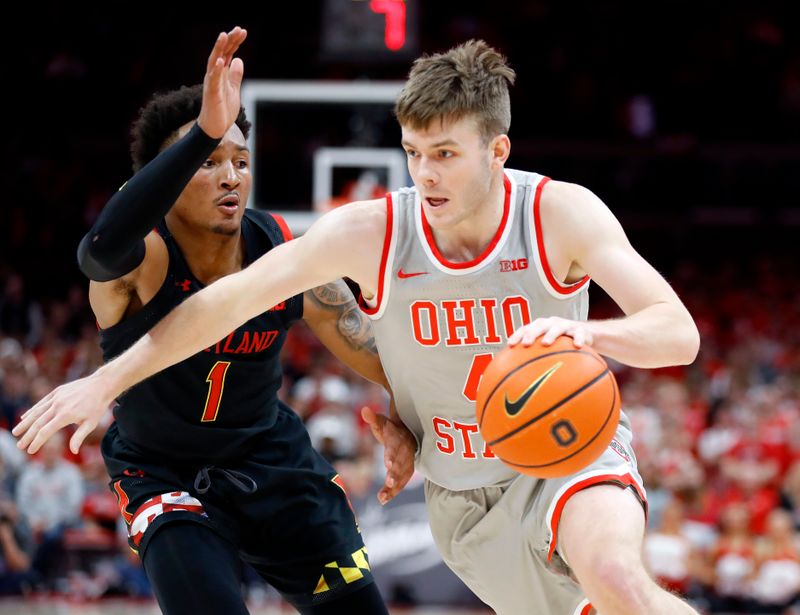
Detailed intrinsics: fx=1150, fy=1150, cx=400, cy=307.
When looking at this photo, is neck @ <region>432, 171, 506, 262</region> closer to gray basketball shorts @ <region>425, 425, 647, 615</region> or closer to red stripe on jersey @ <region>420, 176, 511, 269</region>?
red stripe on jersey @ <region>420, 176, 511, 269</region>

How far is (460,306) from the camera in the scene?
141 inches

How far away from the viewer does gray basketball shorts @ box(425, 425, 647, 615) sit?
11.4ft

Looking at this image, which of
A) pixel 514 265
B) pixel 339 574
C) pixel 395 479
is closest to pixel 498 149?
pixel 514 265

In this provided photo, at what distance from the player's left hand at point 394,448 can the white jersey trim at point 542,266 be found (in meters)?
0.75

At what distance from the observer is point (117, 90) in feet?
49.3

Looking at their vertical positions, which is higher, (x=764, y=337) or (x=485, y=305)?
(x=485, y=305)

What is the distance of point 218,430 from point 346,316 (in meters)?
0.64

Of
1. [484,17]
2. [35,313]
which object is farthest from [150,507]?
[484,17]

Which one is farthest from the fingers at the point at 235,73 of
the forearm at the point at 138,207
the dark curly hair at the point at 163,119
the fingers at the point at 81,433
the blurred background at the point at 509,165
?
the blurred background at the point at 509,165

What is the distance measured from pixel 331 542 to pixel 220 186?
1252mm

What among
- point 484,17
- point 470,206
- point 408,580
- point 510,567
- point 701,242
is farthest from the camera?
point 484,17

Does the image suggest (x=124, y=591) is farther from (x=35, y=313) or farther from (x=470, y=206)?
(x=470, y=206)

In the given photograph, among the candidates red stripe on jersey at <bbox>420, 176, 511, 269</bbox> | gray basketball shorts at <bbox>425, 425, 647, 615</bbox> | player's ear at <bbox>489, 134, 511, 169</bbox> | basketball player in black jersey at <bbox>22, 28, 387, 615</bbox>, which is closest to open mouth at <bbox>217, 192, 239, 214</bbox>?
basketball player in black jersey at <bbox>22, 28, 387, 615</bbox>

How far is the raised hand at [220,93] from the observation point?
3480 millimetres
